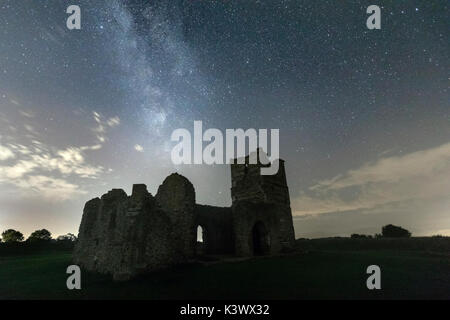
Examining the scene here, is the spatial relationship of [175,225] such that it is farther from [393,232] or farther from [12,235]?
[12,235]

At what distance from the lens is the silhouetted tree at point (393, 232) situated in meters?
42.3

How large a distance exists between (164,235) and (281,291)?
673 cm

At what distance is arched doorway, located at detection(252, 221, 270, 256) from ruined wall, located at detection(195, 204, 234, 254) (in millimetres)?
2648

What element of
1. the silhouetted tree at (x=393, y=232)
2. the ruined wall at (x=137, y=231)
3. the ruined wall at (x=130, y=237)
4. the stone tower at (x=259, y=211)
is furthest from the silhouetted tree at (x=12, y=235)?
the silhouetted tree at (x=393, y=232)

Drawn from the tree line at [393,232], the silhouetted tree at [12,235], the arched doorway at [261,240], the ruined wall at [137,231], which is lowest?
the silhouetted tree at [12,235]

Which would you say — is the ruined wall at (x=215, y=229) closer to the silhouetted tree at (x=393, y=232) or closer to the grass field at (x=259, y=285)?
the grass field at (x=259, y=285)

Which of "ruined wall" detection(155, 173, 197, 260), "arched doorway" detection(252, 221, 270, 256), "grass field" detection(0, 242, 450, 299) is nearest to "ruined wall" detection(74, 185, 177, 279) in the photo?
"grass field" detection(0, 242, 450, 299)

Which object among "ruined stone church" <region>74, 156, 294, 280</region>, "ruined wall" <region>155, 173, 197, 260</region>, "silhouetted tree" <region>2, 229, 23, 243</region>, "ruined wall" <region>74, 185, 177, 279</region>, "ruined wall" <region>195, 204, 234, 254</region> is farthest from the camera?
"silhouetted tree" <region>2, 229, 23, 243</region>

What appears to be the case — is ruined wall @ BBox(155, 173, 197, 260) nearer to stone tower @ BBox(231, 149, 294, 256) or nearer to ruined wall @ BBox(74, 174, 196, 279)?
ruined wall @ BBox(74, 174, 196, 279)

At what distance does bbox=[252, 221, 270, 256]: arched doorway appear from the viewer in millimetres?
19587

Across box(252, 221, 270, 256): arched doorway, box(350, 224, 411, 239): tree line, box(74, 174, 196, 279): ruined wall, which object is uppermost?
box(74, 174, 196, 279): ruined wall

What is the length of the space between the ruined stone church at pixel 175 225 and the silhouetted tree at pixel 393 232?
3080cm

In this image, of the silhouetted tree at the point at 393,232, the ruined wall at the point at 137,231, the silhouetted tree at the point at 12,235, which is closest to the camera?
the ruined wall at the point at 137,231
